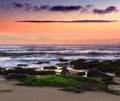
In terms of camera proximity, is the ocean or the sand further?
the ocean

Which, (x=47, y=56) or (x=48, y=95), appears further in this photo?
(x=47, y=56)

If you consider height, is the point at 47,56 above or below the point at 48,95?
below

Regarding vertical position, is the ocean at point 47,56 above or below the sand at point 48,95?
below

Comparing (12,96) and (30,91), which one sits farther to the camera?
(30,91)

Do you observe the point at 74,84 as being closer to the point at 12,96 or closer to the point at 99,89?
the point at 99,89

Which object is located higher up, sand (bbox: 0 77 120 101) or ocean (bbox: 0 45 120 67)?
sand (bbox: 0 77 120 101)

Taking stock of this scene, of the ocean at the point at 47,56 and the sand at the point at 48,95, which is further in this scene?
the ocean at the point at 47,56

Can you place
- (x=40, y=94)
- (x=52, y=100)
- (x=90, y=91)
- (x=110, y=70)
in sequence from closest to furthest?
(x=52, y=100)
(x=40, y=94)
(x=90, y=91)
(x=110, y=70)

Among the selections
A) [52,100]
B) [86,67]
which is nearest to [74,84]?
[52,100]

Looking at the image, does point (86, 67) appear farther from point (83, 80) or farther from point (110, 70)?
point (83, 80)

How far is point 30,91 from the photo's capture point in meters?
11.2

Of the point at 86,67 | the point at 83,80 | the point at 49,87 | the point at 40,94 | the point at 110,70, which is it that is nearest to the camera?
the point at 40,94

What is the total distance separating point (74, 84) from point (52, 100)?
2860 millimetres

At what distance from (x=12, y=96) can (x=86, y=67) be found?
823 inches
